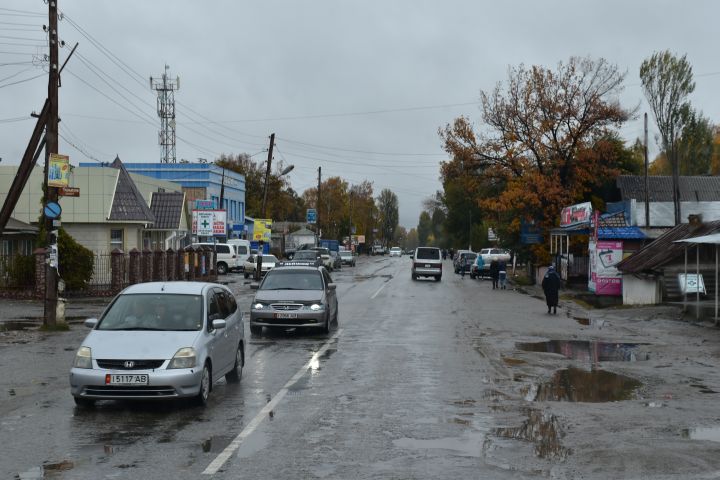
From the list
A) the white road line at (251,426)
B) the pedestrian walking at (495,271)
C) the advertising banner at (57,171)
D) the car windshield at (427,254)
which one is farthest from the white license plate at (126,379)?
the car windshield at (427,254)

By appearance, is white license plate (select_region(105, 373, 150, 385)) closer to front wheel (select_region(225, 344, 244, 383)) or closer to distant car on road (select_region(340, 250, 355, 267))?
front wheel (select_region(225, 344, 244, 383))

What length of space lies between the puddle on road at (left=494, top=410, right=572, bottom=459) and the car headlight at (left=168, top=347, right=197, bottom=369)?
12.7 ft

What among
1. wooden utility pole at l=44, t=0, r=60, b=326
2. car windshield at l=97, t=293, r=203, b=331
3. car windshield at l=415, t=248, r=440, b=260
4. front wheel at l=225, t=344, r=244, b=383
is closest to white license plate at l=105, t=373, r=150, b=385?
car windshield at l=97, t=293, r=203, b=331

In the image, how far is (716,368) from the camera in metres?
15.8

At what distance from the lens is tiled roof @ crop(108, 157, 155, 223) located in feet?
135

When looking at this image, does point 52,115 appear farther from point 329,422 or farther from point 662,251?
point 662,251

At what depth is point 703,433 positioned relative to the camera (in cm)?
960

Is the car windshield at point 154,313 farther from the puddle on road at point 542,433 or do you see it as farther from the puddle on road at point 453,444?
the puddle on road at point 542,433

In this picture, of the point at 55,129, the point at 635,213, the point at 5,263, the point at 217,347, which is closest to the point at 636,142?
the point at 635,213

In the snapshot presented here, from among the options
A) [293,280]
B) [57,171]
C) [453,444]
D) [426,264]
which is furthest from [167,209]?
[453,444]

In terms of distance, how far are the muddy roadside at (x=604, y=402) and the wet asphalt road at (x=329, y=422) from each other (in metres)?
0.05

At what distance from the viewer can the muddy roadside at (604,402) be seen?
8.25 m

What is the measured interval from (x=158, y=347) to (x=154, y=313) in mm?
1193

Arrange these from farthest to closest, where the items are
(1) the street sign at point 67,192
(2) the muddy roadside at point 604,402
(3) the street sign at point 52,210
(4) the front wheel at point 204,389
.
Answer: (1) the street sign at point 67,192 < (3) the street sign at point 52,210 < (4) the front wheel at point 204,389 < (2) the muddy roadside at point 604,402
